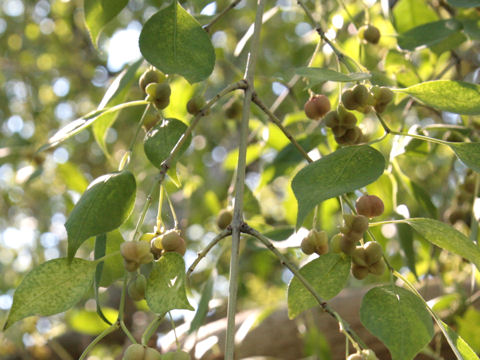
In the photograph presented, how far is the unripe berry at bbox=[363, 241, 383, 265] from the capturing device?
0.68 m

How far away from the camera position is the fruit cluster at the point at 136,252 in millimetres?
624

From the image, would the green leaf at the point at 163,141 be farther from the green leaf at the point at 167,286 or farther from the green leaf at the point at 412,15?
the green leaf at the point at 412,15

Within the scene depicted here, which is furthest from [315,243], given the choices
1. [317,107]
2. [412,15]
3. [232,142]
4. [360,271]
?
[232,142]

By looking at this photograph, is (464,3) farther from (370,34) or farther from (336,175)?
(336,175)

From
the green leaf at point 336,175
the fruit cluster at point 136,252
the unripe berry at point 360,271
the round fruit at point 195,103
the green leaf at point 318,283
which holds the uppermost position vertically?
the round fruit at point 195,103

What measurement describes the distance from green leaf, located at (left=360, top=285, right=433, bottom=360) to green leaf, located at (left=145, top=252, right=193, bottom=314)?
0.18m

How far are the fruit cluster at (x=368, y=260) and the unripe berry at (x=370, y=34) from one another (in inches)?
16.0

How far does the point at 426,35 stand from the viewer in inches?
36.6

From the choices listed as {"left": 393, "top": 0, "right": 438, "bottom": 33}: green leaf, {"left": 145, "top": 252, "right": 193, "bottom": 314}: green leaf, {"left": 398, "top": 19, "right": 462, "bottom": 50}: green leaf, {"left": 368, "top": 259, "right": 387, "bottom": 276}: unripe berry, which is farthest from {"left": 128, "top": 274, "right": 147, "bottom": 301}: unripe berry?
{"left": 393, "top": 0, "right": 438, "bottom": 33}: green leaf

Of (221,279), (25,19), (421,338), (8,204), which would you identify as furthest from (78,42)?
(421,338)

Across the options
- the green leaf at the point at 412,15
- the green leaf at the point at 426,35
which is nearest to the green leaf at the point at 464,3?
the green leaf at the point at 426,35

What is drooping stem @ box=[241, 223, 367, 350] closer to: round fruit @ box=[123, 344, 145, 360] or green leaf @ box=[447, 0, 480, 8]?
round fruit @ box=[123, 344, 145, 360]

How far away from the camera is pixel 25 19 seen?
2.58 meters

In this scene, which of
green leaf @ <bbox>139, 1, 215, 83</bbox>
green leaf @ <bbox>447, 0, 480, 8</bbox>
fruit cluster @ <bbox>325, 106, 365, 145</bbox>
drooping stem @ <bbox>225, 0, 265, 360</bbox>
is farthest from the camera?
green leaf @ <bbox>447, 0, 480, 8</bbox>
